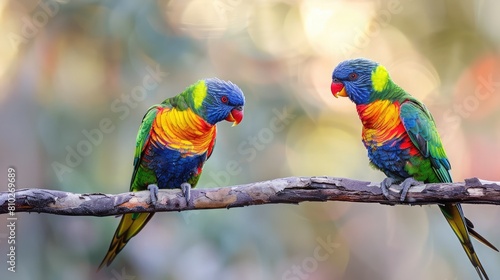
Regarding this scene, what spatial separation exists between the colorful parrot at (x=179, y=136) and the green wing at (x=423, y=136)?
2.80ft

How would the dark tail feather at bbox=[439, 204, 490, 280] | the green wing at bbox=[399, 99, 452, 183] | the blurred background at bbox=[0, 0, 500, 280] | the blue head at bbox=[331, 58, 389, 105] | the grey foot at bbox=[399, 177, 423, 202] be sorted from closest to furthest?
the grey foot at bbox=[399, 177, 423, 202]
the dark tail feather at bbox=[439, 204, 490, 280]
the blue head at bbox=[331, 58, 389, 105]
the green wing at bbox=[399, 99, 452, 183]
the blurred background at bbox=[0, 0, 500, 280]

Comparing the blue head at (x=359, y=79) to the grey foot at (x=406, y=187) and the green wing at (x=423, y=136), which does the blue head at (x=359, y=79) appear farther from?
the grey foot at (x=406, y=187)

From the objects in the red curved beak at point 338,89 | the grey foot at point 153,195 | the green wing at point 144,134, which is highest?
the red curved beak at point 338,89

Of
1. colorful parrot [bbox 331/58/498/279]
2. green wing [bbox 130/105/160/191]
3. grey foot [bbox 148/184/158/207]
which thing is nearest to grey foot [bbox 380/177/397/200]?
colorful parrot [bbox 331/58/498/279]

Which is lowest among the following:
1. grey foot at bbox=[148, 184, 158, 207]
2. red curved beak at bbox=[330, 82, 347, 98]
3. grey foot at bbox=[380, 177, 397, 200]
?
grey foot at bbox=[148, 184, 158, 207]

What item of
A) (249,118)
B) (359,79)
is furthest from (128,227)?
(249,118)

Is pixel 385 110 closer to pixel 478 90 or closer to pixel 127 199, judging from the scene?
pixel 127 199

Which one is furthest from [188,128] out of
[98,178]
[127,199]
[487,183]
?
[98,178]

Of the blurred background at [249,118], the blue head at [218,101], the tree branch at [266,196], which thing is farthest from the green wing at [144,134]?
the blurred background at [249,118]

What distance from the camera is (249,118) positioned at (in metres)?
5.05

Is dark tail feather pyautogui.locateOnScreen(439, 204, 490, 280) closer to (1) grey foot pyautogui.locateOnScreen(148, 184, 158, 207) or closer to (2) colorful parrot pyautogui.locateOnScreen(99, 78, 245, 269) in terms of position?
(2) colorful parrot pyautogui.locateOnScreen(99, 78, 245, 269)

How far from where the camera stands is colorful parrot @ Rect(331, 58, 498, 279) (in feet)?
8.91

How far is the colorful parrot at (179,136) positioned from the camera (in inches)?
112

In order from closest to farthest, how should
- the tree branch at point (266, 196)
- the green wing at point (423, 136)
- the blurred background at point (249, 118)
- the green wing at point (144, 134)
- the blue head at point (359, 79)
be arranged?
the tree branch at point (266, 196), the blue head at point (359, 79), the green wing at point (423, 136), the green wing at point (144, 134), the blurred background at point (249, 118)
